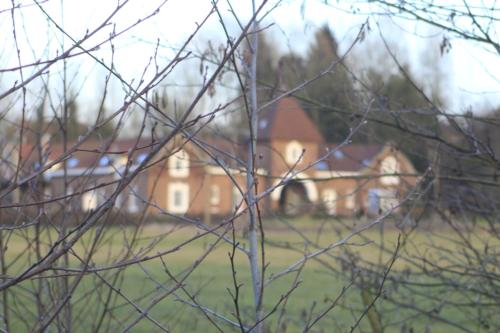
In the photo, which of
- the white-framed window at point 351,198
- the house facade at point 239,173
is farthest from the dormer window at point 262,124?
the white-framed window at point 351,198

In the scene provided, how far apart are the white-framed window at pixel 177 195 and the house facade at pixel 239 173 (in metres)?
0.06

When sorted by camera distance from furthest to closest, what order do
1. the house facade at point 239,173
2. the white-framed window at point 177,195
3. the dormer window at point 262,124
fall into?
the white-framed window at point 177,195 → the dormer window at point 262,124 → the house facade at point 239,173

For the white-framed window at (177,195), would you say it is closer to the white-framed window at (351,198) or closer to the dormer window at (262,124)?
the white-framed window at (351,198)

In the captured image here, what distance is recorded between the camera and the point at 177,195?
53.2 meters

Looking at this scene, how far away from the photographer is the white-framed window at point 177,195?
52906 millimetres

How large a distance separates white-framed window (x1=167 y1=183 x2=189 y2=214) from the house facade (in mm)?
64

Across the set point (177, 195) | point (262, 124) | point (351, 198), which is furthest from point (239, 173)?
point (177, 195)

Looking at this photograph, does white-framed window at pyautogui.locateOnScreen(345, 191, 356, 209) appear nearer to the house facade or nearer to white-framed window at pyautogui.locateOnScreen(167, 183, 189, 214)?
the house facade

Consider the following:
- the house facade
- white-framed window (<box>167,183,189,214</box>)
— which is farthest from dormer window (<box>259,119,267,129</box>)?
white-framed window (<box>167,183,189,214</box>)

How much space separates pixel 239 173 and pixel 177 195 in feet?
161

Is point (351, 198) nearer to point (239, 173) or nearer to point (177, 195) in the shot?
point (239, 173)

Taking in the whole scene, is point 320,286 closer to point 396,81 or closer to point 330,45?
point 396,81

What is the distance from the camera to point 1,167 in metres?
5.01

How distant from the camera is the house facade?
318 cm
